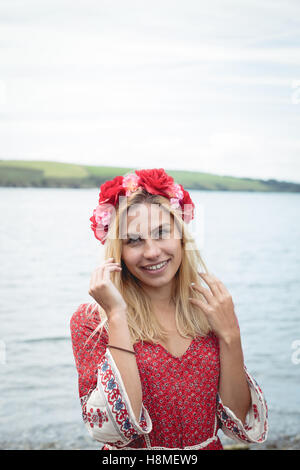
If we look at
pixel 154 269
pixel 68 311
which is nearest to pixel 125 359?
pixel 154 269

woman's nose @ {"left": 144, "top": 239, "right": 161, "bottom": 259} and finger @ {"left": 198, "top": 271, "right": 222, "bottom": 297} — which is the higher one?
woman's nose @ {"left": 144, "top": 239, "right": 161, "bottom": 259}

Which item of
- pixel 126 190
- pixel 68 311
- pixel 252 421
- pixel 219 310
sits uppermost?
pixel 126 190

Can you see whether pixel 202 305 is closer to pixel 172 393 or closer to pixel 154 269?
pixel 154 269

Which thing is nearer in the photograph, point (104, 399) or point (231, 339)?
point (104, 399)

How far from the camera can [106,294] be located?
6.64ft

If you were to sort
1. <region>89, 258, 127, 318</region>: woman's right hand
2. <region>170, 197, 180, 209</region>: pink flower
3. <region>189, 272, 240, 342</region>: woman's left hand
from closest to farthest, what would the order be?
1. <region>89, 258, 127, 318</region>: woman's right hand
2. <region>189, 272, 240, 342</region>: woman's left hand
3. <region>170, 197, 180, 209</region>: pink flower

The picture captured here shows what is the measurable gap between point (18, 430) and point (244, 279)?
9.15 m

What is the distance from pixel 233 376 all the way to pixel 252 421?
0.23 m

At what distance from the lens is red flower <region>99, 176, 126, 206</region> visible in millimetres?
2215

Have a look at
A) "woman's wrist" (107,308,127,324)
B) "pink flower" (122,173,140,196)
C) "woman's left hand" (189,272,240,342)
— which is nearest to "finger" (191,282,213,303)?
"woman's left hand" (189,272,240,342)

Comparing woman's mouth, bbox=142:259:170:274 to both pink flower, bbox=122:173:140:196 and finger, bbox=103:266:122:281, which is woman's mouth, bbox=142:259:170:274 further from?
pink flower, bbox=122:173:140:196

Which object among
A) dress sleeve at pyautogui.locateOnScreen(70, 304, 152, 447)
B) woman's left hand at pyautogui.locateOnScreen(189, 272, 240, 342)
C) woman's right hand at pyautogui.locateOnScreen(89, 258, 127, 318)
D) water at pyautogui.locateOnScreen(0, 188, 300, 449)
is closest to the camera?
dress sleeve at pyautogui.locateOnScreen(70, 304, 152, 447)
